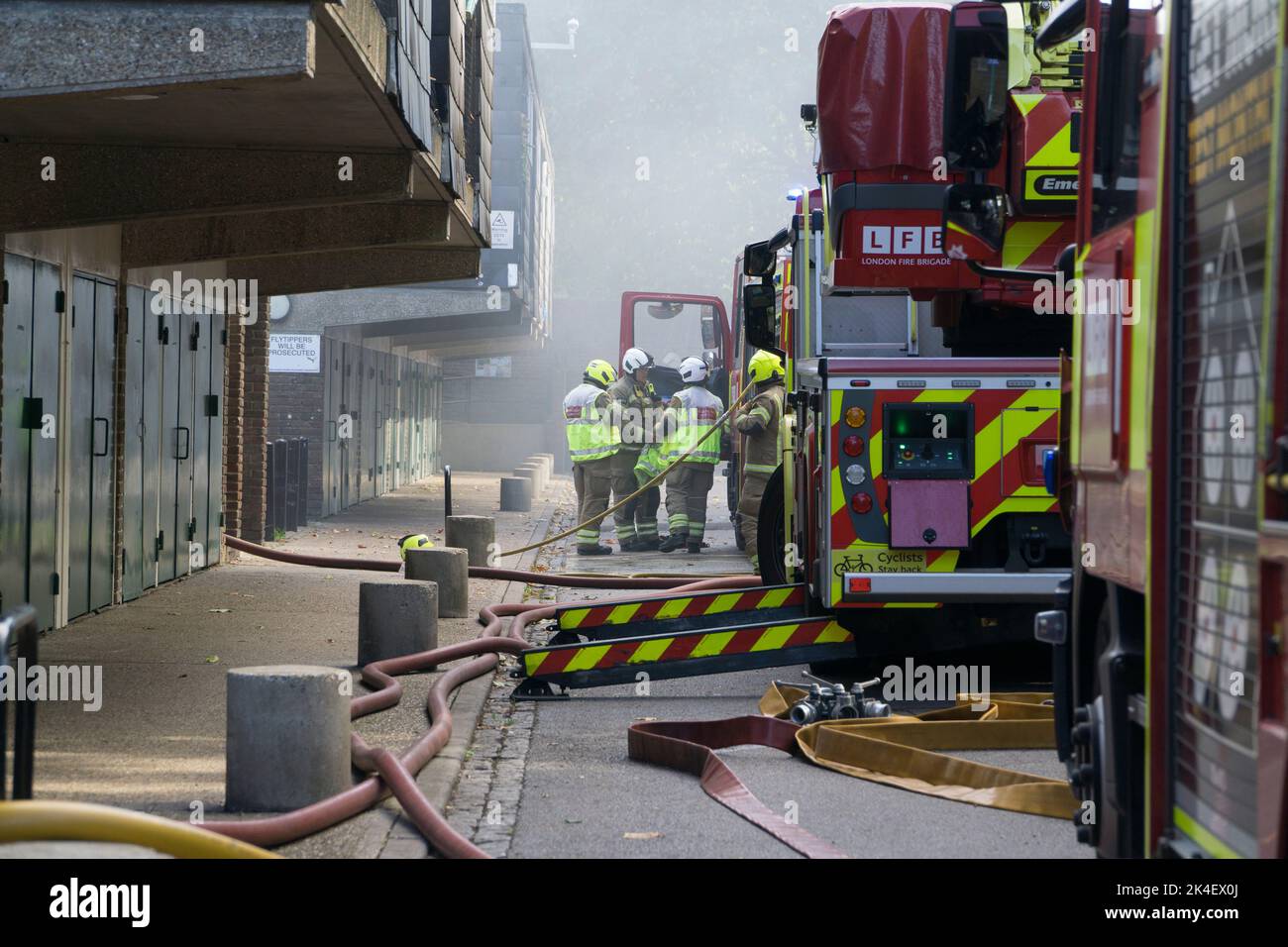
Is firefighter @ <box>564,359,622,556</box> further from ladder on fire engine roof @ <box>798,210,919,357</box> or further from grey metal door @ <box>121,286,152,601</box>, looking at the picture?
ladder on fire engine roof @ <box>798,210,919,357</box>

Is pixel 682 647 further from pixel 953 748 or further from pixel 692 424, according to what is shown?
pixel 692 424

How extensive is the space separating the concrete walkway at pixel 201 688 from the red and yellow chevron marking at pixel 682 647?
0.50 metres

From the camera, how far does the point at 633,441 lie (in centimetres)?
2042

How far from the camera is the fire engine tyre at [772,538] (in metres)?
12.0

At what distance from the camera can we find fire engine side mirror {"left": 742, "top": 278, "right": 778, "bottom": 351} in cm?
1291

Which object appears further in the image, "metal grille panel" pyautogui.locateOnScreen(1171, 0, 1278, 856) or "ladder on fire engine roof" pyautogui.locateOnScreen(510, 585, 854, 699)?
"ladder on fire engine roof" pyautogui.locateOnScreen(510, 585, 854, 699)

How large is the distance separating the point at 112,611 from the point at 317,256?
213 inches

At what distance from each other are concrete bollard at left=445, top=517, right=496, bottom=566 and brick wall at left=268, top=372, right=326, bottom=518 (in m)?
8.66

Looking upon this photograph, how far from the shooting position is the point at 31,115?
369 inches

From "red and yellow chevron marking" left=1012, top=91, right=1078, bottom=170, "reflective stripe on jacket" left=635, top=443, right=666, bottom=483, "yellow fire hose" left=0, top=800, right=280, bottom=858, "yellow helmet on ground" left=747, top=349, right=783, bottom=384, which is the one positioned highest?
"red and yellow chevron marking" left=1012, top=91, right=1078, bottom=170

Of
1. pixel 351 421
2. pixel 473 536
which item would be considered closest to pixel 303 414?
pixel 351 421

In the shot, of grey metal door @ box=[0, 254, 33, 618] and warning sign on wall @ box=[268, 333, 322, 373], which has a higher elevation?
warning sign on wall @ box=[268, 333, 322, 373]

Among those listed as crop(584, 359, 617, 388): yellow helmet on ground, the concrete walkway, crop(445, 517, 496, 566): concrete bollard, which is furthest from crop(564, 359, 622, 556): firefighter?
crop(445, 517, 496, 566): concrete bollard
